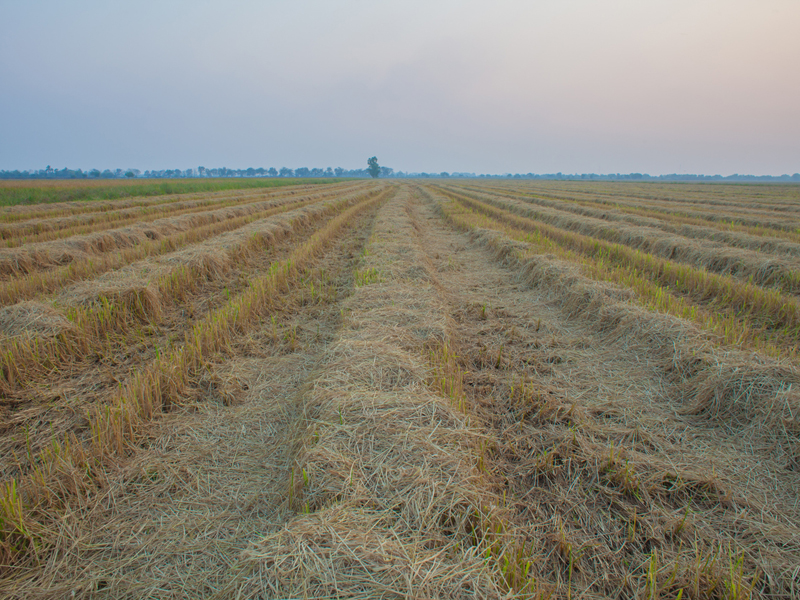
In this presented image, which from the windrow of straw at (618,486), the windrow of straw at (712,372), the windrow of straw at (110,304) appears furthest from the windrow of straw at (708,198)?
the windrow of straw at (110,304)

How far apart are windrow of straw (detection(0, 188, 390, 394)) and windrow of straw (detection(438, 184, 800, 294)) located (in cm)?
1048

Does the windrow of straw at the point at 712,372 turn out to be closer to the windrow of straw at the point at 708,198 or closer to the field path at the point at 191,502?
the field path at the point at 191,502

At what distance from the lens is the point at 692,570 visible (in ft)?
6.50

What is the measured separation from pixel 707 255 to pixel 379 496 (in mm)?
9862

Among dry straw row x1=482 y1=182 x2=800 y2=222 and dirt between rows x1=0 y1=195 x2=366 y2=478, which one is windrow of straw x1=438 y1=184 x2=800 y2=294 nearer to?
dry straw row x1=482 y1=182 x2=800 y2=222

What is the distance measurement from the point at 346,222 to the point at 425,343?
12.5 m

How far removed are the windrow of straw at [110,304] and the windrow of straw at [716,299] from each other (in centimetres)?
769

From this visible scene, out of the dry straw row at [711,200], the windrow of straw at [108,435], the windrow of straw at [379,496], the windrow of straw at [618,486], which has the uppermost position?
the dry straw row at [711,200]

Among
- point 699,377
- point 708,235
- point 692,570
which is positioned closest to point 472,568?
point 692,570

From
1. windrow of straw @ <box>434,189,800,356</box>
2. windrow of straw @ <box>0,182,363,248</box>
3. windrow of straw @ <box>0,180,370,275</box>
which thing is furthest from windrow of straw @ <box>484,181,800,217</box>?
windrow of straw @ <box>0,182,363,248</box>

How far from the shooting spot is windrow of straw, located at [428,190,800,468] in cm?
304

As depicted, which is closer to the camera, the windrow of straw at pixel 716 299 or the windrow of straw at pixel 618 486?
the windrow of straw at pixel 618 486

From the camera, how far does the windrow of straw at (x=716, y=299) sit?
500cm

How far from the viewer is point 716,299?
6.41 meters
